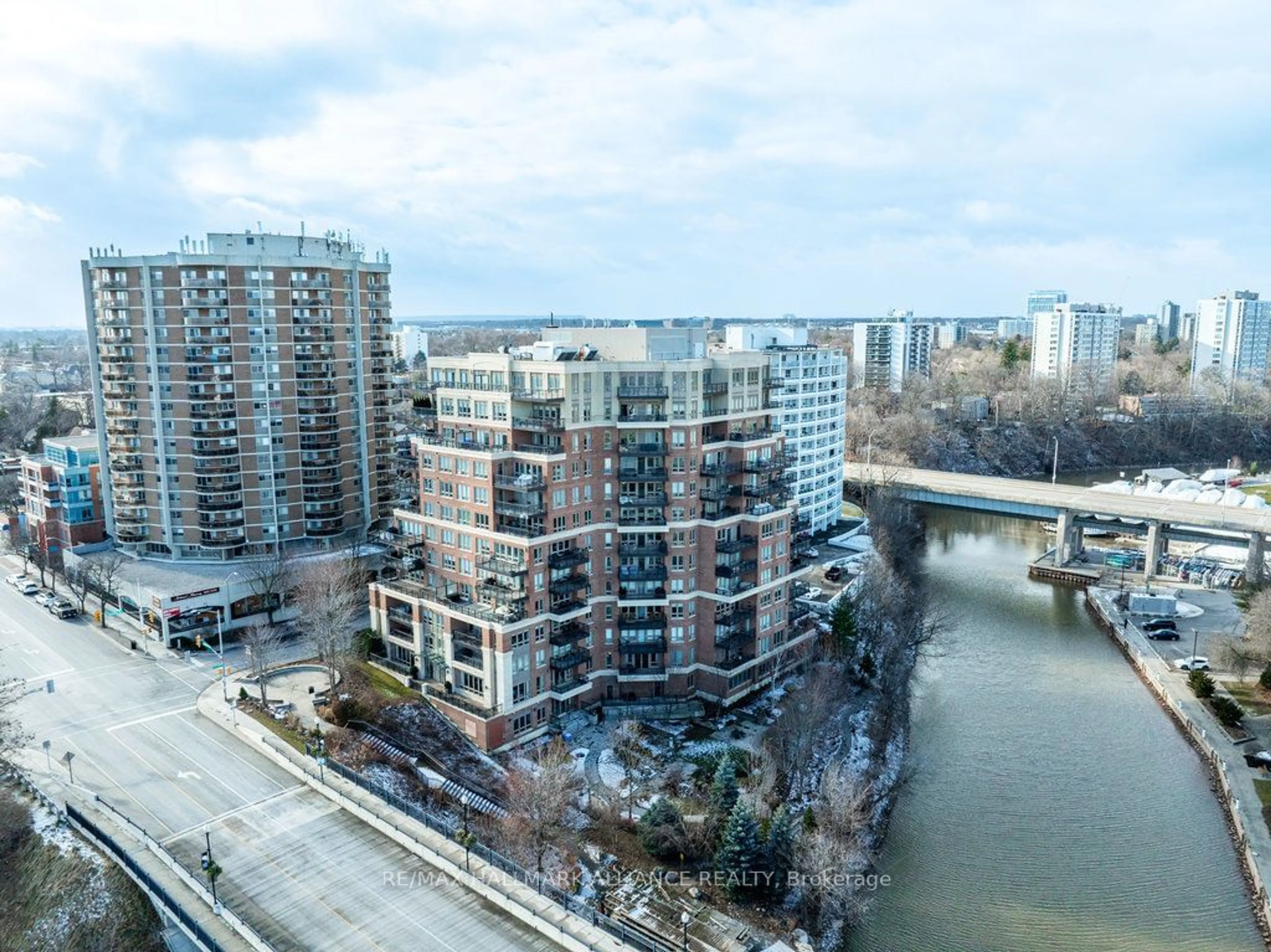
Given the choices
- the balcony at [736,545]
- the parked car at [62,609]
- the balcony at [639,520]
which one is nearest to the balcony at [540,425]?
the balcony at [639,520]

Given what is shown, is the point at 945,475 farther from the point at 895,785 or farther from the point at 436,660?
the point at 436,660

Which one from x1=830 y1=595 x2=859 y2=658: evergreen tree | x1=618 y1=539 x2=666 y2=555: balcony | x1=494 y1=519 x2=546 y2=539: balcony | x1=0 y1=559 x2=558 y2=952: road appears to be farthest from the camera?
x1=830 y1=595 x2=859 y2=658: evergreen tree

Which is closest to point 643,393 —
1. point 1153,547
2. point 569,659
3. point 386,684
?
point 569,659

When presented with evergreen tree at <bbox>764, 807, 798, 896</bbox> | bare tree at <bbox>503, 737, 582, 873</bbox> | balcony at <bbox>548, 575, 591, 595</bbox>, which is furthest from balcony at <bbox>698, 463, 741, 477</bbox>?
evergreen tree at <bbox>764, 807, 798, 896</bbox>

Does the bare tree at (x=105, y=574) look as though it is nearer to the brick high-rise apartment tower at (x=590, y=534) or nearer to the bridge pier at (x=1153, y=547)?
the brick high-rise apartment tower at (x=590, y=534)

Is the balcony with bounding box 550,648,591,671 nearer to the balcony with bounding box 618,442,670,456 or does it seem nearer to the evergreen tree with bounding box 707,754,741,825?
the evergreen tree with bounding box 707,754,741,825

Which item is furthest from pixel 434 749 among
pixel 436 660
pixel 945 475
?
pixel 945 475
